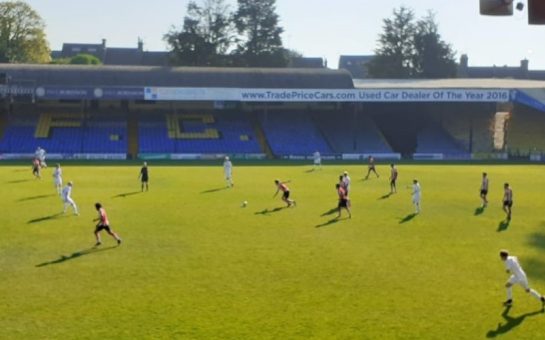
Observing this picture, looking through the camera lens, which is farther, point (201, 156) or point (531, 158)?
point (531, 158)

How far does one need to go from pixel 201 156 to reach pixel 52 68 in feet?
61.1

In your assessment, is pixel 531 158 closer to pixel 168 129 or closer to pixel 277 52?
pixel 168 129

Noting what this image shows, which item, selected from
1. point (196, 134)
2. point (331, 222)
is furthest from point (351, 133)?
point (331, 222)

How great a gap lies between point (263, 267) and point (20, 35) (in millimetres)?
83068

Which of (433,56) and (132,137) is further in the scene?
(433,56)

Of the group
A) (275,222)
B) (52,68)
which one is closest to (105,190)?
(275,222)

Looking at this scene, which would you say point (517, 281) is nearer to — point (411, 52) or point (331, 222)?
point (331, 222)

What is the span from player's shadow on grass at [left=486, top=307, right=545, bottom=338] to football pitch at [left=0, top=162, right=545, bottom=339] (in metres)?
0.06

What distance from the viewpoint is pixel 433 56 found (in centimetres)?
9925

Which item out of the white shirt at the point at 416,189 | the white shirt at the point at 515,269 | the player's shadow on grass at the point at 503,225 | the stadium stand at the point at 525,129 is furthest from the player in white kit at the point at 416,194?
the stadium stand at the point at 525,129

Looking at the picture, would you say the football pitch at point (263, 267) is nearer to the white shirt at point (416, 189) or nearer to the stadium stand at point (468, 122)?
the white shirt at point (416, 189)

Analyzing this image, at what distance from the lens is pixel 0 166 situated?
4481cm

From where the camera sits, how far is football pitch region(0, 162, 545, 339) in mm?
12250

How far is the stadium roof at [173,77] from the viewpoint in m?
59.4
